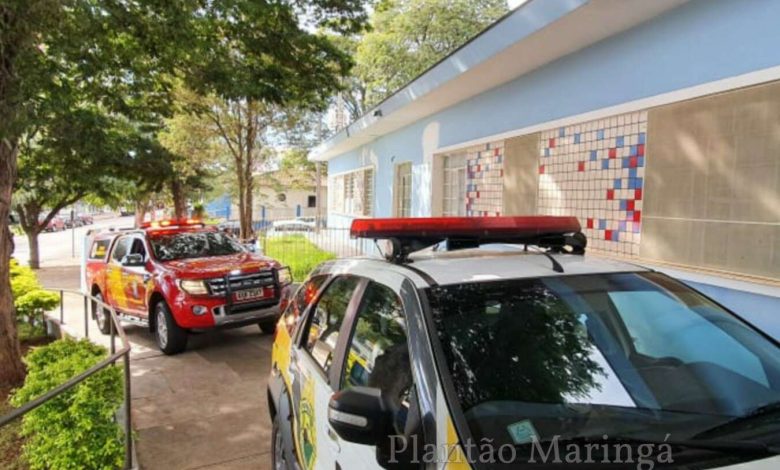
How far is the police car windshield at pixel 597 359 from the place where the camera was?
5.96ft

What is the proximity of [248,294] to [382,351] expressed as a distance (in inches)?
229

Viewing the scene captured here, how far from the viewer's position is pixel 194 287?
743cm

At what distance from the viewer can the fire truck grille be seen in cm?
750

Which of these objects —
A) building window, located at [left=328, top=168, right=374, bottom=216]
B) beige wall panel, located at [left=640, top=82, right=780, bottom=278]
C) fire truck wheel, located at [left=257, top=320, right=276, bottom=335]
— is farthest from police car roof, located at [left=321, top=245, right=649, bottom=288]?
building window, located at [left=328, top=168, right=374, bottom=216]

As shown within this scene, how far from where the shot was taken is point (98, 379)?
4449 mm

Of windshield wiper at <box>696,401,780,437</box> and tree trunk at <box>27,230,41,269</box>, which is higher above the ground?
windshield wiper at <box>696,401,780,437</box>

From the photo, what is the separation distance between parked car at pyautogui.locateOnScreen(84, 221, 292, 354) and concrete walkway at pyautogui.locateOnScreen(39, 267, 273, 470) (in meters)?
0.40

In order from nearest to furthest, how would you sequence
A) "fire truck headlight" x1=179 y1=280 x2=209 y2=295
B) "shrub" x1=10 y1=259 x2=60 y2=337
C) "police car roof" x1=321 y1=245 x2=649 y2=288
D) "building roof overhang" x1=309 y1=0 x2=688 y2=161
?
"police car roof" x1=321 y1=245 x2=649 y2=288
"building roof overhang" x1=309 y1=0 x2=688 y2=161
"fire truck headlight" x1=179 y1=280 x2=209 y2=295
"shrub" x1=10 y1=259 x2=60 y2=337

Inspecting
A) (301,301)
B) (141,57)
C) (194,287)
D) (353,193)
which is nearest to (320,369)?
(301,301)

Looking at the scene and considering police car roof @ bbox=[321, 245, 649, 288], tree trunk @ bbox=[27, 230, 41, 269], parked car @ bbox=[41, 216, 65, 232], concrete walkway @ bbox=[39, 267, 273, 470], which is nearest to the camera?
police car roof @ bbox=[321, 245, 649, 288]

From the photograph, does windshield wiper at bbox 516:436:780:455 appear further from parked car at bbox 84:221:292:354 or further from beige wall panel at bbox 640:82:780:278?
parked car at bbox 84:221:292:354

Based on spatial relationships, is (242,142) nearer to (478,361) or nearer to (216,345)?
Result: (216,345)

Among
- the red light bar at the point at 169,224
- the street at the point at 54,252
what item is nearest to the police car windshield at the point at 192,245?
the red light bar at the point at 169,224

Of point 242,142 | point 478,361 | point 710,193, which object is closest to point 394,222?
point 478,361
